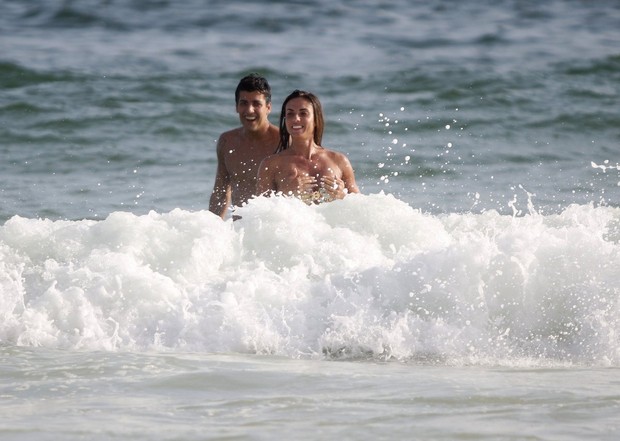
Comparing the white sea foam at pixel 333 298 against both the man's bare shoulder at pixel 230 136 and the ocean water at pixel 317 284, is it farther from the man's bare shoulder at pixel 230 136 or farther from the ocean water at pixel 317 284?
the man's bare shoulder at pixel 230 136

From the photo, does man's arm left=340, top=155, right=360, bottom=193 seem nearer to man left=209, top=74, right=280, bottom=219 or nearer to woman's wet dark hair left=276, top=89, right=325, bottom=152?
woman's wet dark hair left=276, top=89, right=325, bottom=152

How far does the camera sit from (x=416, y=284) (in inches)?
231

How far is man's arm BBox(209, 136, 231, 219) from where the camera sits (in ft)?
26.9

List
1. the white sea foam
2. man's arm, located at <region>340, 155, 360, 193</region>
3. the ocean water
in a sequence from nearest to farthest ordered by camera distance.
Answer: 1. the ocean water
2. the white sea foam
3. man's arm, located at <region>340, 155, 360, 193</region>

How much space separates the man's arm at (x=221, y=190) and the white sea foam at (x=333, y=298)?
4.60 feet

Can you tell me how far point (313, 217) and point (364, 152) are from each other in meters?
5.57

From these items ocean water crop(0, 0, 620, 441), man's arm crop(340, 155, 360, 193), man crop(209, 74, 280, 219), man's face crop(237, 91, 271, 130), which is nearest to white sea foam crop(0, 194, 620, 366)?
ocean water crop(0, 0, 620, 441)

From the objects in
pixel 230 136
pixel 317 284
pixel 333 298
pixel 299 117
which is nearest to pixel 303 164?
pixel 299 117

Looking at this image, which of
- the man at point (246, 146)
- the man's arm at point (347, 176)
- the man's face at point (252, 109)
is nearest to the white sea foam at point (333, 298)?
the man's arm at point (347, 176)

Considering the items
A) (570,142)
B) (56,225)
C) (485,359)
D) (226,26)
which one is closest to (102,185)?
(56,225)

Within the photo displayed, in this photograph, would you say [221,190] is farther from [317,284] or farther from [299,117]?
[317,284]

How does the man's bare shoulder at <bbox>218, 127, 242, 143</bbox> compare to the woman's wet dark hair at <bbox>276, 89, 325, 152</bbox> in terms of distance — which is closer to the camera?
the woman's wet dark hair at <bbox>276, 89, 325, 152</bbox>

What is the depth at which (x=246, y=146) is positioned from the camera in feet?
26.6

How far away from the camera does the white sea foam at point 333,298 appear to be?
18.4 ft
